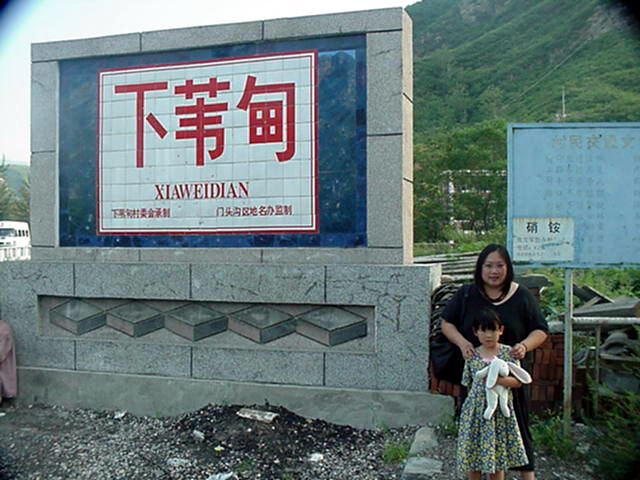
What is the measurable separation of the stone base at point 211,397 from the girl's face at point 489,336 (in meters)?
1.64

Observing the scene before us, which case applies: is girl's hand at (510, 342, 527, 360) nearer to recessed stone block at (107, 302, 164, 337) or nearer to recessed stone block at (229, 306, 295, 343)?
recessed stone block at (229, 306, 295, 343)

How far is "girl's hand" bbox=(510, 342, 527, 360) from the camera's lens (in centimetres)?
330

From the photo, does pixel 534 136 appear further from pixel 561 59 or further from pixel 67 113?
pixel 561 59

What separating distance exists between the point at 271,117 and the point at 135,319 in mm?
2247

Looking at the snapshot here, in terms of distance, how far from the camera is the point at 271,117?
17.5 feet

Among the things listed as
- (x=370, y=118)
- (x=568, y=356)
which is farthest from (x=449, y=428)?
(x=370, y=118)

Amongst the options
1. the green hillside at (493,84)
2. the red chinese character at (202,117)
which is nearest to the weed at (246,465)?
A: the red chinese character at (202,117)

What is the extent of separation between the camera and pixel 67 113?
235 inches

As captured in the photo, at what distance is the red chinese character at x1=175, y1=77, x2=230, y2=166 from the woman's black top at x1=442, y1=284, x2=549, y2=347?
2.86 meters

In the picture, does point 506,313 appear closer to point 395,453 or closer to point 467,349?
point 467,349

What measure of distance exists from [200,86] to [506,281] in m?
3.40

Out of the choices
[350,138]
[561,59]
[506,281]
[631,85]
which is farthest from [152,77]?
[561,59]

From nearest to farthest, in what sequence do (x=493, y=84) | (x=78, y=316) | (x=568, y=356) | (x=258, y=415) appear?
(x=568, y=356) < (x=258, y=415) < (x=78, y=316) < (x=493, y=84)

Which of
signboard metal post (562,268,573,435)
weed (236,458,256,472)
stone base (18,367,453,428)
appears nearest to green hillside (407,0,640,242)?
stone base (18,367,453,428)
